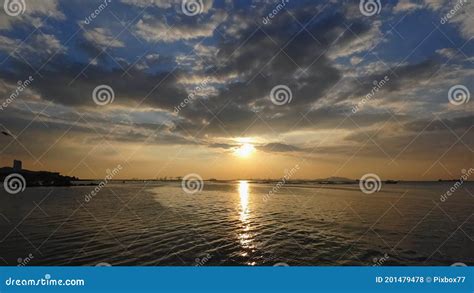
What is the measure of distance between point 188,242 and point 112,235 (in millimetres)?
7358

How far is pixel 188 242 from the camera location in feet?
72.6

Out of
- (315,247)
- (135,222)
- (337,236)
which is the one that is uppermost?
(135,222)

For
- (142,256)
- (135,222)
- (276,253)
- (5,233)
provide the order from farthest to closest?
1. (135,222)
2. (5,233)
3. (276,253)
4. (142,256)

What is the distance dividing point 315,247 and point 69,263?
16.0m

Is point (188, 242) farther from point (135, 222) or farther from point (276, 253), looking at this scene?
point (135, 222)
